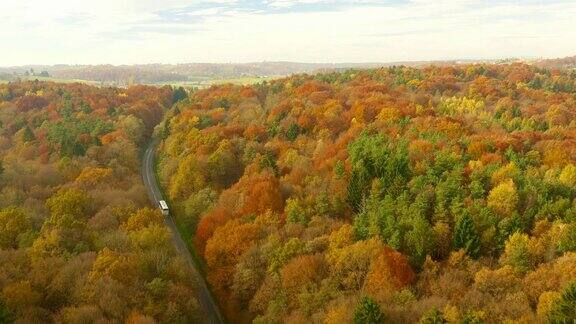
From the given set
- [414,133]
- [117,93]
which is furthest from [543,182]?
[117,93]

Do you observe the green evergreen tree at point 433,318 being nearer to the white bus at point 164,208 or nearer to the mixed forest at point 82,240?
the mixed forest at point 82,240

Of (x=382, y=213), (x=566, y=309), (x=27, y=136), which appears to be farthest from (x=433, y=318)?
(x=27, y=136)

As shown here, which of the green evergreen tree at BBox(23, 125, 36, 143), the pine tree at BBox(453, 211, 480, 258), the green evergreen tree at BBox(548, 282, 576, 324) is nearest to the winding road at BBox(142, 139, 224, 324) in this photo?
the green evergreen tree at BBox(23, 125, 36, 143)

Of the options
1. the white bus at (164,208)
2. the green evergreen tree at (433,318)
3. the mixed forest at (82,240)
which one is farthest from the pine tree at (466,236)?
the white bus at (164,208)

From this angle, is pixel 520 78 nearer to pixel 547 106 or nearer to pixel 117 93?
pixel 547 106

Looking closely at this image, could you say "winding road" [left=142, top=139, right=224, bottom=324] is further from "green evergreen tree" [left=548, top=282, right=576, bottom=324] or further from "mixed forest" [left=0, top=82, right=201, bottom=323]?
"green evergreen tree" [left=548, top=282, right=576, bottom=324]

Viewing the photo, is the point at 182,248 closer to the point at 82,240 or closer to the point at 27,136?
the point at 82,240
